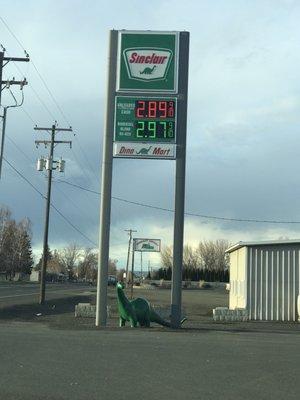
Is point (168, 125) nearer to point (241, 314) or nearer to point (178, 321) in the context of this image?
point (178, 321)

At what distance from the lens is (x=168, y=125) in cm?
2038

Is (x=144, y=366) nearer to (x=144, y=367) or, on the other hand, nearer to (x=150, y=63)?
(x=144, y=367)

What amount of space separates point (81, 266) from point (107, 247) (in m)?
175

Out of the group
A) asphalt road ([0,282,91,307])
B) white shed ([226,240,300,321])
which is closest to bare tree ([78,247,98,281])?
asphalt road ([0,282,91,307])

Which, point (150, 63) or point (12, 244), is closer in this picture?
point (150, 63)

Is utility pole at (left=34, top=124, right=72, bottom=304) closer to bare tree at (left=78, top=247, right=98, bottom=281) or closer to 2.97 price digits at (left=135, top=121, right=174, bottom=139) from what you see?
2.97 price digits at (left=135, top=121, right=174, bottom=139)

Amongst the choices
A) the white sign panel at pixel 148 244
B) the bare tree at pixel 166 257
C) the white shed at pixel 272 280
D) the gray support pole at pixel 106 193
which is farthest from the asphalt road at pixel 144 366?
the bare tree at pixel 166 257

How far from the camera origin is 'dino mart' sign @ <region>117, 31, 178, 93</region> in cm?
2075

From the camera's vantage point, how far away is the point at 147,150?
805 inches

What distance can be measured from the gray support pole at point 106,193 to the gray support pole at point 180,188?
7.26 feet

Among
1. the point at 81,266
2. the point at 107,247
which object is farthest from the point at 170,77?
the point at 81,266

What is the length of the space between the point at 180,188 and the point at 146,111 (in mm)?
2755

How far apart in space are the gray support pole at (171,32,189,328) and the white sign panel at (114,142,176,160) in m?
0.32

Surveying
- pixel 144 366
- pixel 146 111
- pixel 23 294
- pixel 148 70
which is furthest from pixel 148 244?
pixel 23 294
